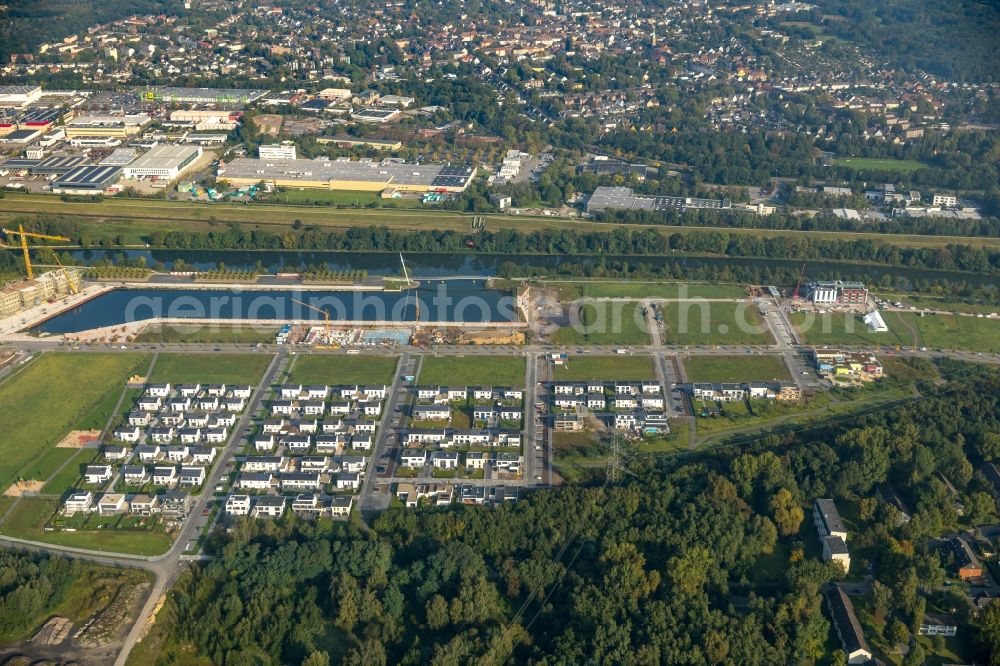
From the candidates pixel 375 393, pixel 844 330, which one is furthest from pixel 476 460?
pixel 844 330

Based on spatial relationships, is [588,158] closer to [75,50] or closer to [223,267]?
[223,267]

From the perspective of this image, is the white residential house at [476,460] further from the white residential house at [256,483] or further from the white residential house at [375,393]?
the white residential house at [256,483]

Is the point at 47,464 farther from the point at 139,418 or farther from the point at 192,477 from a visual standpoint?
the point at 192,477

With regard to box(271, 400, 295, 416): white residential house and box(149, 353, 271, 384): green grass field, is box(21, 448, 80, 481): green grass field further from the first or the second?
box(271, 400, 295, 416): white residential house

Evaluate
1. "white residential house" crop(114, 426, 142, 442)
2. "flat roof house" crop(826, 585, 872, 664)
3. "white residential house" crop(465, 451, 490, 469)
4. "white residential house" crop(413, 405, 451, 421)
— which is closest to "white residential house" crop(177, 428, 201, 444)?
"white residential house" crop(114, 426, 142, 442)

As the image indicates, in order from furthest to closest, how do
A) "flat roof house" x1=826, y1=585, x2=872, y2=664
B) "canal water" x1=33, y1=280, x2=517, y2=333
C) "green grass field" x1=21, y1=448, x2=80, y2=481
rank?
"canal water" x1=33, y1=280, x2=517, y2=333 → "green grass field" x1=21, y1=448, x2=80, y2=481 → "flat roof house" x1=826, y1=585, x2=872, y2=664
